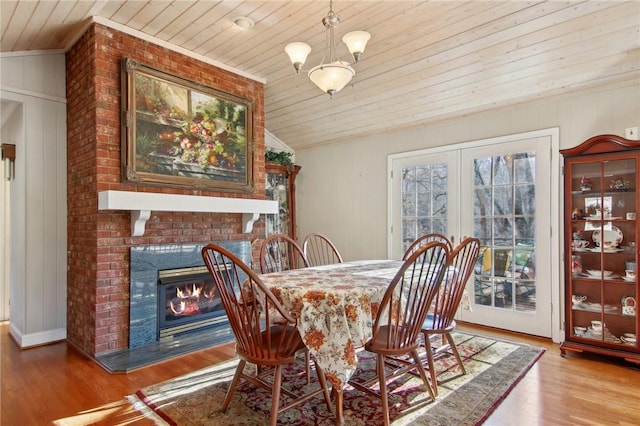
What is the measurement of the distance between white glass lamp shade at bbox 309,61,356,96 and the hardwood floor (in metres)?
2.19

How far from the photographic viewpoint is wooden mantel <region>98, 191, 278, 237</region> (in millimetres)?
2879

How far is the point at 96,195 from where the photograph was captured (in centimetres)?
301

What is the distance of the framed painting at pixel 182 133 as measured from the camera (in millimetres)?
3148

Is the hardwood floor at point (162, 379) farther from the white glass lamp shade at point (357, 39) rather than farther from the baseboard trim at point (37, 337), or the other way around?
the white glass lamp shade at point (357, 39)

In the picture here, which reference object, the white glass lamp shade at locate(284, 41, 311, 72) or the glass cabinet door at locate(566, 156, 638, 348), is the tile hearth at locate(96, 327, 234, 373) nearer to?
the white glass lamp shade at locate(284, 41, 311, 72)

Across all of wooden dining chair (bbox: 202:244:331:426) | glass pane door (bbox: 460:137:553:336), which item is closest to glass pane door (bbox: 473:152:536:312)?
glass pane door (bbox: 460:137:553:336)

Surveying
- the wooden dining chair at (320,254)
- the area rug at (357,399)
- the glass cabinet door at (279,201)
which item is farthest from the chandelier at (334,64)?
the glass cabinet door at (279,201)

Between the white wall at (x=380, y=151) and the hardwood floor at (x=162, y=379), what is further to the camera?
the white wall at (x=380, y=151)

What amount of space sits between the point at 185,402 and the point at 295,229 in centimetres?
354

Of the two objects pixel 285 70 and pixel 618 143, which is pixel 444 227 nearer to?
pixel 618 143

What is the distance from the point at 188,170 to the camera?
3516mm

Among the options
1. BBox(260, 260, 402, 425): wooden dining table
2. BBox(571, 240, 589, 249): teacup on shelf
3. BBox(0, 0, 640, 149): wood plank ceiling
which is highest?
BBox(0, 0, 640, 149): wood plank ceiling

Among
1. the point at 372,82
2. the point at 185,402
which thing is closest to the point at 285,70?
the point at 372,82

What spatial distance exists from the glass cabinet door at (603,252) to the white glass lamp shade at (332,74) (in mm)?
2178
